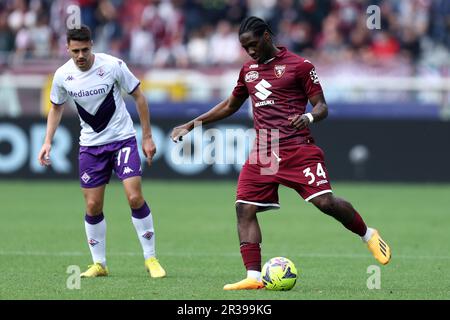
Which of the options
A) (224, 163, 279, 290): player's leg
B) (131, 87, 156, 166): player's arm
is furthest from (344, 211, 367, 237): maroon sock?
(131, 87, 156, 166): player's arm

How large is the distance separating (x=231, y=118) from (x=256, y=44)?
12.3 m

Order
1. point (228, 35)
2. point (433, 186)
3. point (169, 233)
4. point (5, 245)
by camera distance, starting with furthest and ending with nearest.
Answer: point (228, 35) → point (433, 186) → point (169, 233) → point (5, 245)

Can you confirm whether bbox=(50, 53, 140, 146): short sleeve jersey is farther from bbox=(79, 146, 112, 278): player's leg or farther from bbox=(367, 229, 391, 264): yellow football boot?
bbox=(367, 229, 391, 264): yellow football boot

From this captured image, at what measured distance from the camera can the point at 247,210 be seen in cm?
922

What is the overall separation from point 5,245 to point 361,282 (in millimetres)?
4786

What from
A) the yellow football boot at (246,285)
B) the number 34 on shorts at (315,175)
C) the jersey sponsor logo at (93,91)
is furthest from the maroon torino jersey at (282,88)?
the jersey sponsor logo at (93,91)

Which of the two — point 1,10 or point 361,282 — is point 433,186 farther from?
point 361,282

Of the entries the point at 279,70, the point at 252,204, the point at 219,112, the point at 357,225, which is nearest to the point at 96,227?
the point at 219,112

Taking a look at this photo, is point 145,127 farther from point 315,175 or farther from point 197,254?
point 197,254

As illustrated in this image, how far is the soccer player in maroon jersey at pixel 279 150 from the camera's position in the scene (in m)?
9.09

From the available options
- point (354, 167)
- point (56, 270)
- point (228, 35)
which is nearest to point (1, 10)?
point (228, 35)

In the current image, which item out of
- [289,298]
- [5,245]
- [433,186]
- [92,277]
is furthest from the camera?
[433,186]

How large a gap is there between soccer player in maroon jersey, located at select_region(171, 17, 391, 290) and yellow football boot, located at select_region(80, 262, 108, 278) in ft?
5.06

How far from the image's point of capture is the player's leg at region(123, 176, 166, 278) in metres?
9.95
